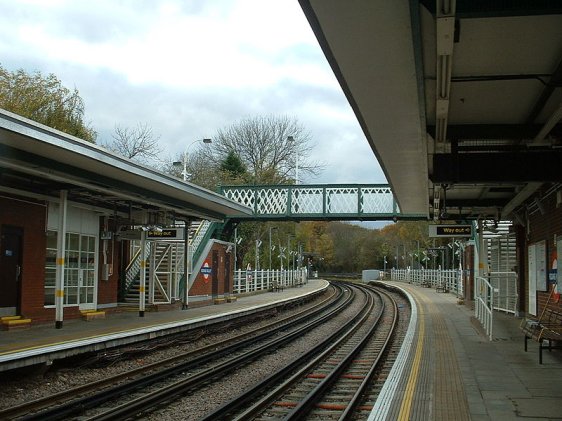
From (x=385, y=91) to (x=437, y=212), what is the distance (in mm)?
10867

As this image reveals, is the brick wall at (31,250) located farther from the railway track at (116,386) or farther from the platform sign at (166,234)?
the platform sign at (166,234)

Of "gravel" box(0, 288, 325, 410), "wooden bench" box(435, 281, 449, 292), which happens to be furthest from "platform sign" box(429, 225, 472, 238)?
"wooden bench" box(435, 281, 449, 292)

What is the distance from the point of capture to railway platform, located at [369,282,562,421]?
6.65 meters

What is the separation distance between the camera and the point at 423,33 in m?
5.74

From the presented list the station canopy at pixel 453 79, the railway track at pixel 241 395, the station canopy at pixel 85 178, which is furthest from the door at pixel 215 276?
the station canopy at pixel 453 79

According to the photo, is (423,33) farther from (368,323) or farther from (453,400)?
(368,323)

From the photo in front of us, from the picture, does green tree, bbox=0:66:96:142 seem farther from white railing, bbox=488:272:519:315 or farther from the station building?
white railing, bbox=488:272:519:315

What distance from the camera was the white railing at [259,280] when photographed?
33.1 m

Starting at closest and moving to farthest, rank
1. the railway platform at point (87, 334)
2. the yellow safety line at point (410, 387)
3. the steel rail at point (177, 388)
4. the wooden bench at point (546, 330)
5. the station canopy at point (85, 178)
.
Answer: the yellow safety line at point (410, 387), the steel rail at point (177, 388), the wooden bench at point (546, 330), the railway platform at point (87, 334), the station canopy at point (85, 178)

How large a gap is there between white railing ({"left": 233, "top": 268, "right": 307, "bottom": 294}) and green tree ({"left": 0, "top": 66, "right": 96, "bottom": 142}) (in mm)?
11440

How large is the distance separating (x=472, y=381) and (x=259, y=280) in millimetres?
29767

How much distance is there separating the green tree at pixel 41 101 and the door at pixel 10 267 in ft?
56.5

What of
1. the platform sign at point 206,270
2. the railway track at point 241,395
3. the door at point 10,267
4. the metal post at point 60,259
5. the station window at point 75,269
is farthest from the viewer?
the platform sign at point 206,270

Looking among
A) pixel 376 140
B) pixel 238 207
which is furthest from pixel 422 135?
pixel 238 207
